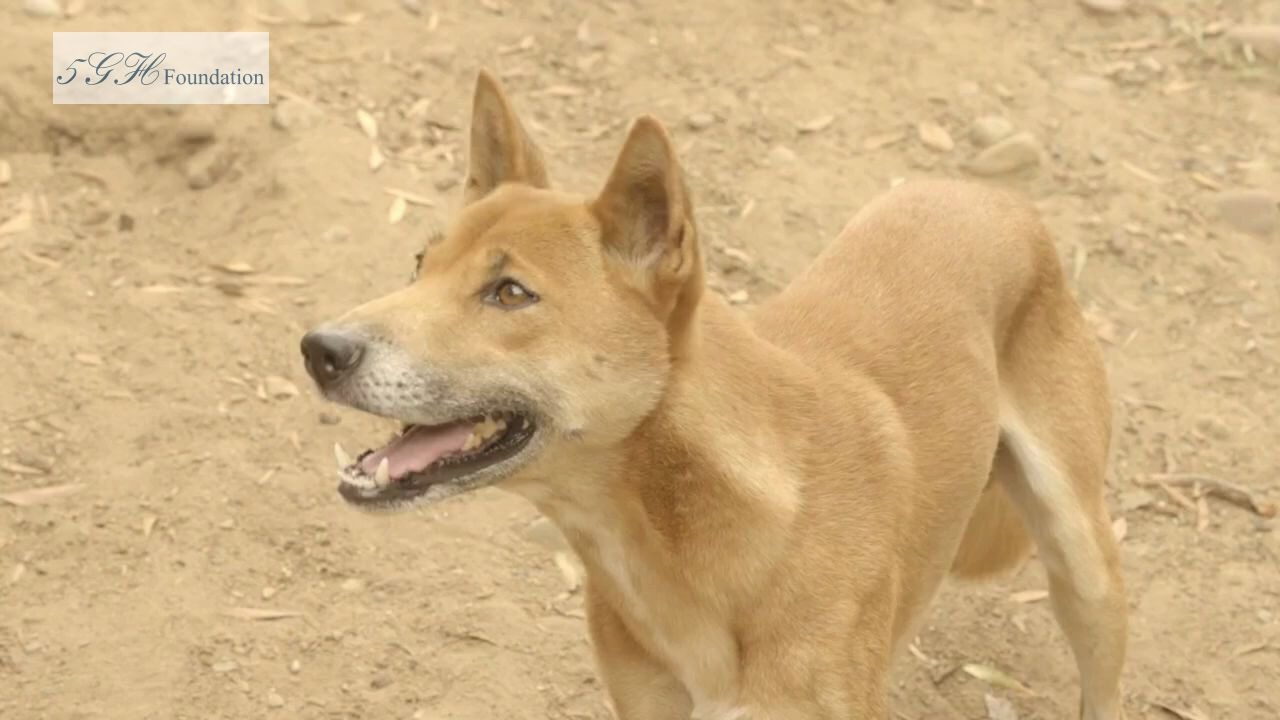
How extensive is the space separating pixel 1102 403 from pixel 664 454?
1895 millimetres

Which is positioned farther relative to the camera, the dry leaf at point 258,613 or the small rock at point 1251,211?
the small rock at point 1251,211

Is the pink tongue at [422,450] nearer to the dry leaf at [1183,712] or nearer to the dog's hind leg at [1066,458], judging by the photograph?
the dog's hind leg at [1066,458]

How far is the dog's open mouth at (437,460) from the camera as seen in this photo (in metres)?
4.04

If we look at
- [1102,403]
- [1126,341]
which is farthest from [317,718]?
[1126,341]

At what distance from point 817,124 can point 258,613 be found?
162 inches

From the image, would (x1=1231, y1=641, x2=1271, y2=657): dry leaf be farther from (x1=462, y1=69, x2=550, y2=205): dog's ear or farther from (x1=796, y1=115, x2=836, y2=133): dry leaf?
(x1=796, y1=115, x2=836, y2=133): dry leaf

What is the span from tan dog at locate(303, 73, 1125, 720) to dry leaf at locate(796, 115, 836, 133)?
12.2 ft

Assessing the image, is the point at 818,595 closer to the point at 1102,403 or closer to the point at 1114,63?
the point at 1102,403

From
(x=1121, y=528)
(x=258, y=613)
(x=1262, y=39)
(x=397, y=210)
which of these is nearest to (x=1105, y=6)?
(x=1262, y=39)

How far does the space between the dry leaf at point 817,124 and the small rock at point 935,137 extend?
0.45 m

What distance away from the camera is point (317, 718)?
18.2 feet

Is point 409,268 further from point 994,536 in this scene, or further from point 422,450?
point 422,450

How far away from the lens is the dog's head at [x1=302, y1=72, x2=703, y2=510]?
392 cm

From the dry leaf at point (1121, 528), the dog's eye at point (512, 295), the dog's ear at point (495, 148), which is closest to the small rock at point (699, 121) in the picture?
the dry leaf at point (1121, 528)
